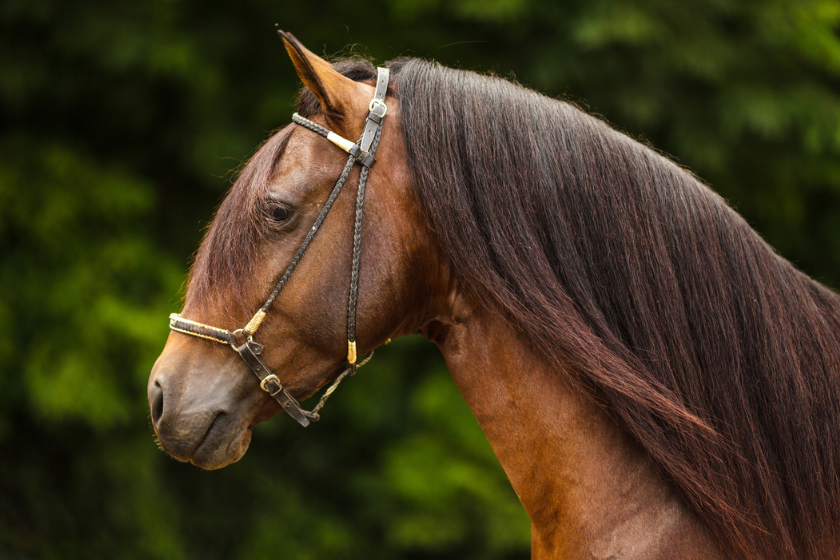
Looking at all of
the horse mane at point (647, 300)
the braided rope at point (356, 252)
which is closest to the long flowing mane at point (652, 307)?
the horse mane at point (647, 300)

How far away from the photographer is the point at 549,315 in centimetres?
127

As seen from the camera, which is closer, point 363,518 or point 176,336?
point 176,336

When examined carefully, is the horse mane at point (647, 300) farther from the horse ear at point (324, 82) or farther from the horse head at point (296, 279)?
the horse ear at point (324, 82)

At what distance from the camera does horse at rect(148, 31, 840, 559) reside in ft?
4.20

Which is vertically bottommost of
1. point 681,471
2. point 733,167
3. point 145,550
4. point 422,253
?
point 145,550

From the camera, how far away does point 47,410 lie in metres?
3.62

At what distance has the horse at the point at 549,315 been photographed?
4.20 feet

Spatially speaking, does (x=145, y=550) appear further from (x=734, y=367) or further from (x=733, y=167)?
(x=733, y=167)

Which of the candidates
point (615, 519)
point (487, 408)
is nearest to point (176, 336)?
point (487, 408)

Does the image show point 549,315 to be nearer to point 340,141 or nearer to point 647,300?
point 647,300

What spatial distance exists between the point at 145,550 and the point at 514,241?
13.1 feet

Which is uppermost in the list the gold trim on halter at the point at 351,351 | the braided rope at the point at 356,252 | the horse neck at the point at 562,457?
the braided rope at the point at 356,252

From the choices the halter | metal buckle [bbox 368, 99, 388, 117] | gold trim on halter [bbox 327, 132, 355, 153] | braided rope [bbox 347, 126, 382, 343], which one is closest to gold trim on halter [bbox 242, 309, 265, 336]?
the halter

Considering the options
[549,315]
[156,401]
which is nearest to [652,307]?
[549,315]
